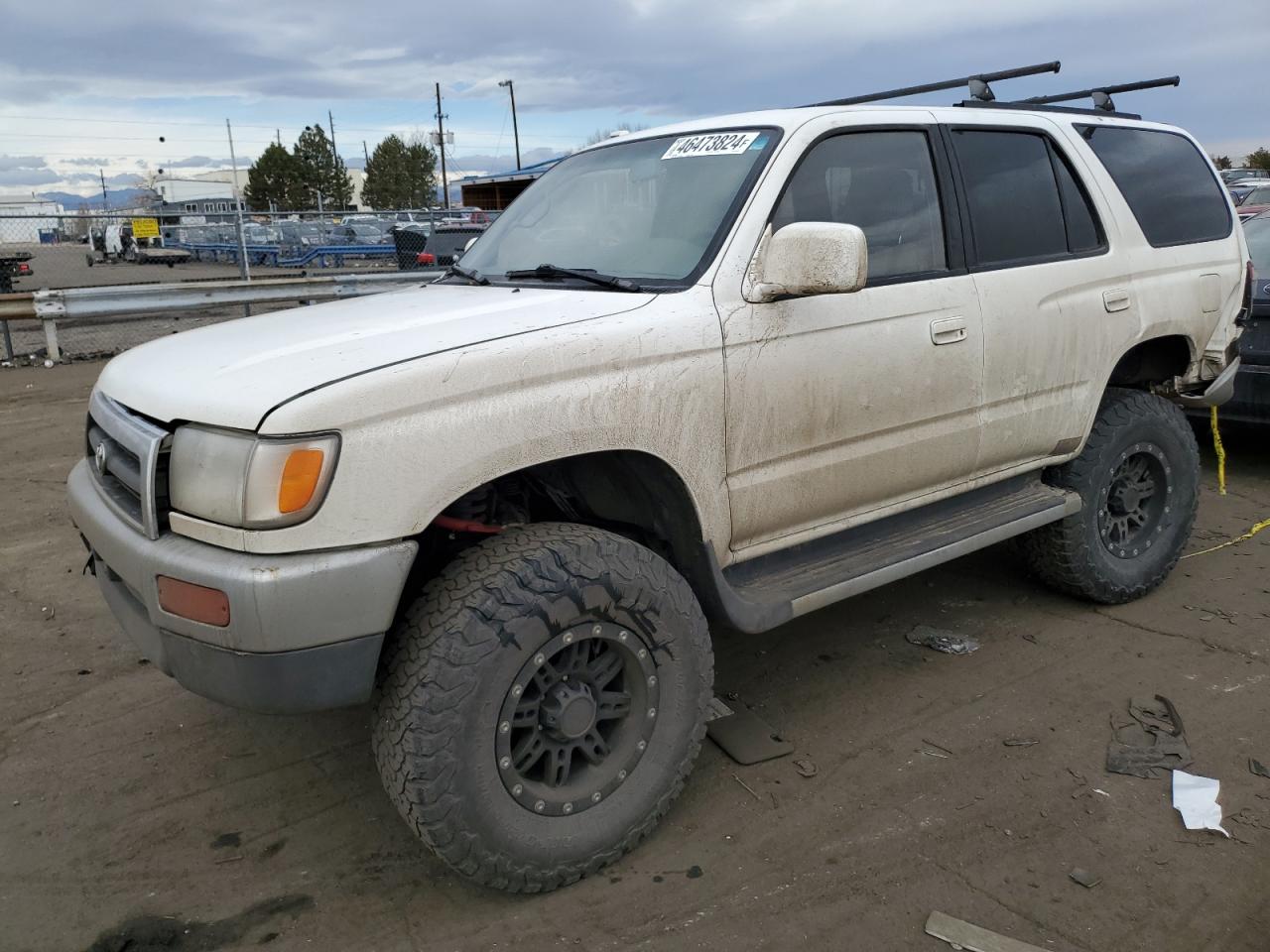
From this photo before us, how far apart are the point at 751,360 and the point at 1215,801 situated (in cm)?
192

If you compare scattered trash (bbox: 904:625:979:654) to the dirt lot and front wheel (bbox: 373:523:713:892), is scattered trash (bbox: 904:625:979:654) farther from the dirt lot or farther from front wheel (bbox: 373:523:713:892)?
front wheel (bbox: 373:523:713:892)

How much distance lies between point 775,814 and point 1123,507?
7.91 ft

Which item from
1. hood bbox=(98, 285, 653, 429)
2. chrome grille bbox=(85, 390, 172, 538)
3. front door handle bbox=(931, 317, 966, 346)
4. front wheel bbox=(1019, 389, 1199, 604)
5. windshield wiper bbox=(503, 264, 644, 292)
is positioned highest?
windshield wiper bbox=(503, 264, 644, 292)

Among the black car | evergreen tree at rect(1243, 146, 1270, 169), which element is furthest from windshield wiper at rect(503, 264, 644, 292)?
evergreen tree at rect(1243, 146, 1270, 169)

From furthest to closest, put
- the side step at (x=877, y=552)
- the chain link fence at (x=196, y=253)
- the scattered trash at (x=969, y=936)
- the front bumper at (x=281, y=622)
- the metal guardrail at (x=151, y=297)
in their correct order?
the chain link fence at (x=196, y=253) < the metal guardrail at (x=151, y=297) < the side step at (x=877, y=552) < the scattered trash at (x=969, y=936) < the front bumper at (x=281, y=622)

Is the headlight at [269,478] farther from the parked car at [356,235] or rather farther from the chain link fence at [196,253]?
the parked car at [356,235]

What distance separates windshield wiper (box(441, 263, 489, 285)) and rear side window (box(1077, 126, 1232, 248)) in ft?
8.30

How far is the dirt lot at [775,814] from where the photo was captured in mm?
2590

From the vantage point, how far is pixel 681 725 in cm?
288

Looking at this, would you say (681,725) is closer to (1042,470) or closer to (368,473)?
(368,473)

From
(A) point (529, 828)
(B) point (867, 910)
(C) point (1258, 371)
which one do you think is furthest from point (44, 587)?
(C) point (1258, 371)

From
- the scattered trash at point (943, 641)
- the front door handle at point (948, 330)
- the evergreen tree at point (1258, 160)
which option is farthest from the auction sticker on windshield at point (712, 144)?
the evergreen tree at point (1258, 160)

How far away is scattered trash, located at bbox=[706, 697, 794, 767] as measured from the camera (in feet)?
11.0

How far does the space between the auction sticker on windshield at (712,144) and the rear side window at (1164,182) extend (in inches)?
68.4
